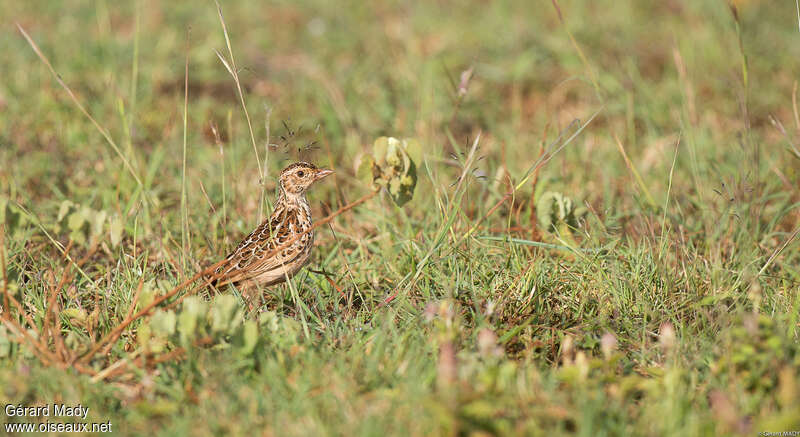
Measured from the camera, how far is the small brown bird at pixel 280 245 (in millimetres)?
3896

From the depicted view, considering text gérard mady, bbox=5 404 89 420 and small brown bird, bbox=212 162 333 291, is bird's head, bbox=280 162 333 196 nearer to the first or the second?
small brown bird, bbox=212 162 333 291

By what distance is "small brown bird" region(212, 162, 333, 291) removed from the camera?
3.90 meters

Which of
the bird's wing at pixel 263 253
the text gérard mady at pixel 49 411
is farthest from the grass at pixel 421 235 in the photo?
the bird's wing at pixel 263 253

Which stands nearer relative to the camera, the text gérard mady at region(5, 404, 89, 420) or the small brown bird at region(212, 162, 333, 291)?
the text gérard mady at region(5, 404, 89, 420)

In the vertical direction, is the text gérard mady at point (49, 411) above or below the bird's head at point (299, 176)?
below

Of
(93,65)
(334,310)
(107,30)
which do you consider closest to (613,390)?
(334,310)

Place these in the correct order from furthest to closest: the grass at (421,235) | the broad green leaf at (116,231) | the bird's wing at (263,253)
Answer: the broad green leaf at (116,231) → the bird's wing at (263,253) → the grass at (421,235)

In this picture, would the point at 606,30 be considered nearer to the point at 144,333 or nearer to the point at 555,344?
the point at 555,344

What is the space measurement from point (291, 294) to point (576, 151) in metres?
3.16

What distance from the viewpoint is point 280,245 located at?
12.8 ft

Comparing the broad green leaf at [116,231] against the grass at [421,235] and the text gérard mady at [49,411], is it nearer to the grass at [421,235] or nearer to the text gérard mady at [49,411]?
the grass at [421,235]

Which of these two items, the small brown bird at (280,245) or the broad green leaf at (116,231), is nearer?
the small brown bird at (280,245)

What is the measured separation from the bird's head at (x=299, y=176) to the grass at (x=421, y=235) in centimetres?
14

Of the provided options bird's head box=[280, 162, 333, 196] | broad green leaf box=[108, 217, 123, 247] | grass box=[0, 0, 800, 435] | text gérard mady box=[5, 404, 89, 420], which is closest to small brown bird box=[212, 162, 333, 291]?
bird's head box=[280, 162, 333, 196]
